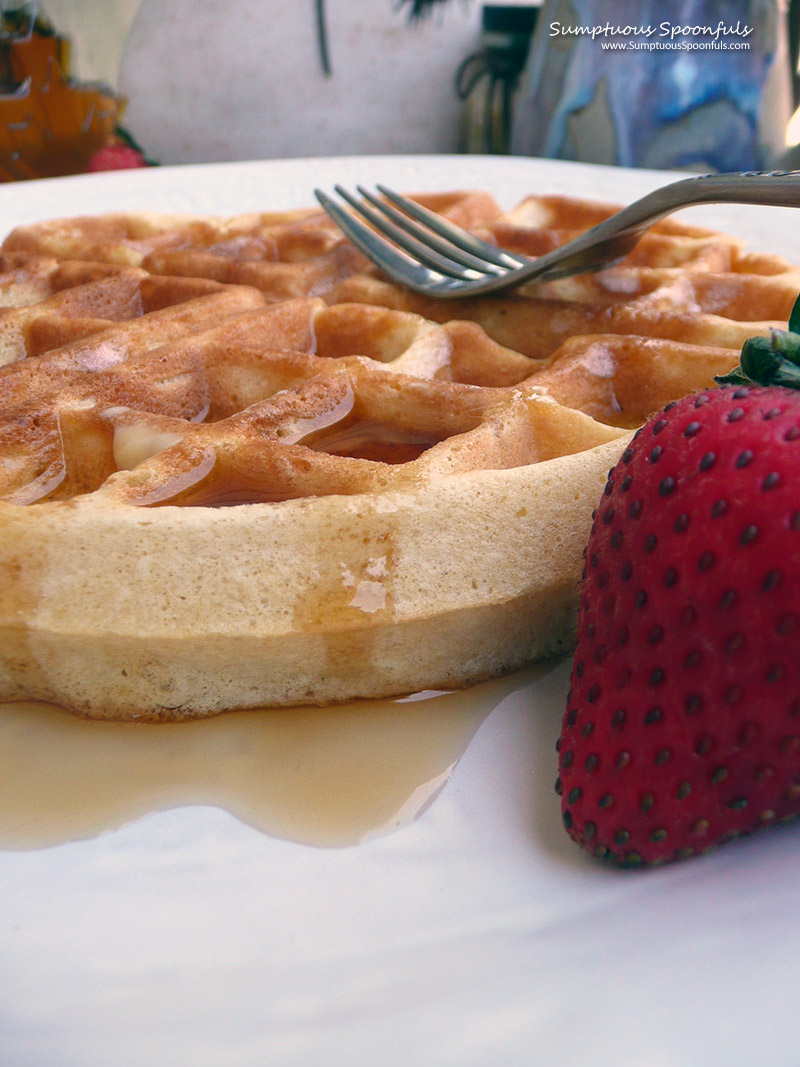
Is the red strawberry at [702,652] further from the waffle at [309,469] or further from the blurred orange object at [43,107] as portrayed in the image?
the blurred orange object at [43,107]

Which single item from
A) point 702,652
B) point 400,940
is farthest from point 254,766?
point 702,652

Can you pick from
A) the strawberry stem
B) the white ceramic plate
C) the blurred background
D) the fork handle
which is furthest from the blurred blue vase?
the white ceramic plate

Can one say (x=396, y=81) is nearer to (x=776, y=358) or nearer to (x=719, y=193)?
(x=719, y=193)

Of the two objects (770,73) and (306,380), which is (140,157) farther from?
(306,380)

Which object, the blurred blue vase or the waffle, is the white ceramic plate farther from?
the blurred blue vase

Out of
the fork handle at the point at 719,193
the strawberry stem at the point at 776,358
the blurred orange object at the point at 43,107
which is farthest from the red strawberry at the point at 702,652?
the blurred orange object at the point at 43,107
